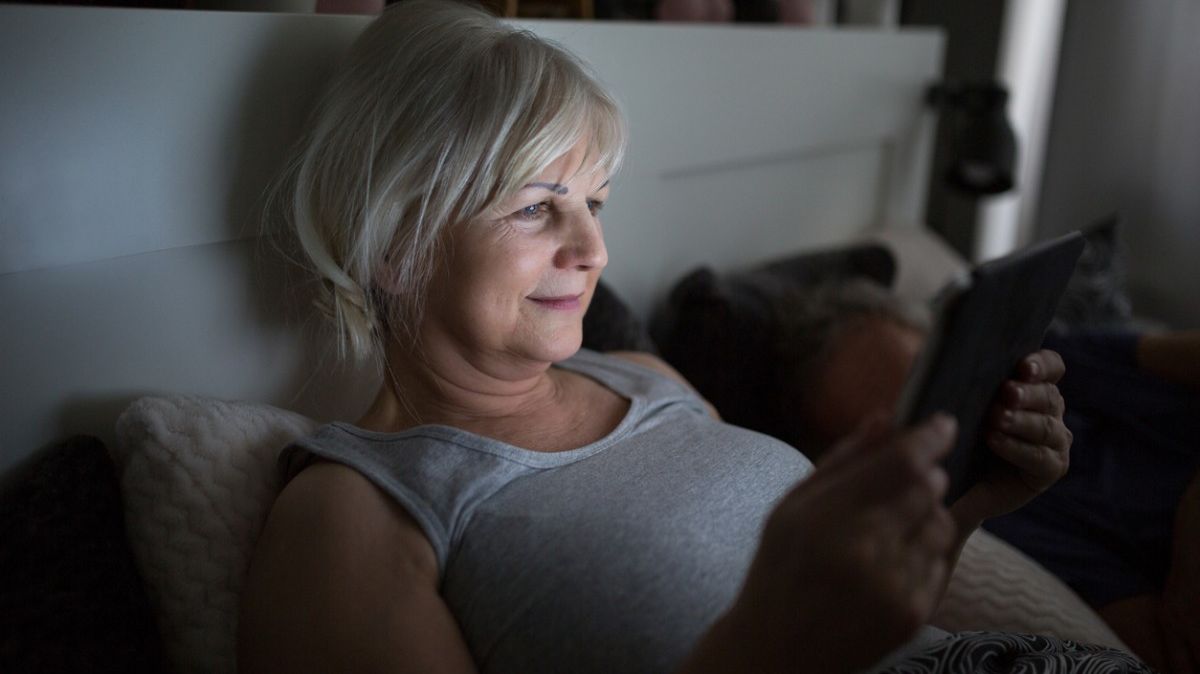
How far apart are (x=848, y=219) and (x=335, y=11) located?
1.62 metres

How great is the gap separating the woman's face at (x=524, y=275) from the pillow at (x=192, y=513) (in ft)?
0.78

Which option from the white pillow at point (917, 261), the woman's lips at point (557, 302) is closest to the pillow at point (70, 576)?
the woman's lips at point (557, 302)

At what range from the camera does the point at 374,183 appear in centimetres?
96

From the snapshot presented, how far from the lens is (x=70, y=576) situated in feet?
2.67

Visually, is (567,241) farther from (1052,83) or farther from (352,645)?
(1052,83)

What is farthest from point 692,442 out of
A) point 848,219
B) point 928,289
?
point 848,219

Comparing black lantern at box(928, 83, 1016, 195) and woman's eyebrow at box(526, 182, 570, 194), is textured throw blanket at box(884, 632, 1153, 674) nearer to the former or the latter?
woman's eyebrow at box(526, 182, 570, 194)

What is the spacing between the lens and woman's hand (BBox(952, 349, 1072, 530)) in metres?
0.83

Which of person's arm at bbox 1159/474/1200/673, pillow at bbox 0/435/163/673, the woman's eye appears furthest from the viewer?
person's arm at bbox 1159/474/1200/673

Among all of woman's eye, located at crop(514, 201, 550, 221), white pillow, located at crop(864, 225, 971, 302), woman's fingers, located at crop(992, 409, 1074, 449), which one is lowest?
white pillow, located at crop(864, 225, 971, 302)

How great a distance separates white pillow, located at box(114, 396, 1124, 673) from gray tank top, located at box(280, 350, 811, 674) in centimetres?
5

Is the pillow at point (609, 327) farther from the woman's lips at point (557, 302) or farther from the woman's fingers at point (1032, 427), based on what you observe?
the woman's fingers at point (1032, 427)

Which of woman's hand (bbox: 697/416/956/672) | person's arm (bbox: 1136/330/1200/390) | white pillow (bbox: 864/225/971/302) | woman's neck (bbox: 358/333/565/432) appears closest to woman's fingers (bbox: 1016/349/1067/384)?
woman's hand (bbox: 697/416/956/672)

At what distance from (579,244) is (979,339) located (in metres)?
0.44
